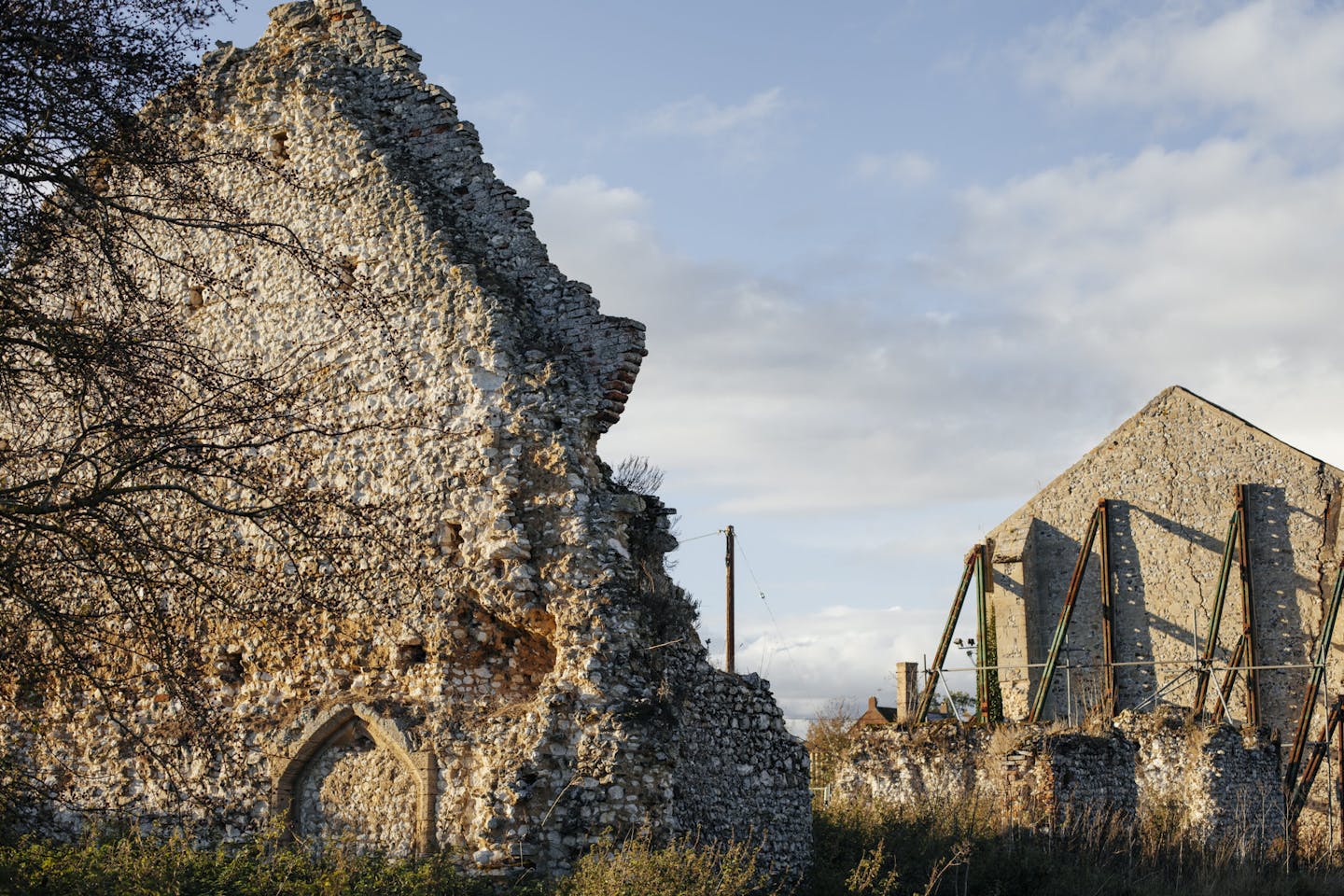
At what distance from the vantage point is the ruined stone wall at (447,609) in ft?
31.3

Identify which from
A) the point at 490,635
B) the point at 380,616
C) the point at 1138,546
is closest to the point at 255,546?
the point at 380,616

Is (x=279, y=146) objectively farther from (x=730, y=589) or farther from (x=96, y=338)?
(x=730, y=589)

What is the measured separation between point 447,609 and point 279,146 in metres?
4.91

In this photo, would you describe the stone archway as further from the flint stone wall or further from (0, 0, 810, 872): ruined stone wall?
the flint stone wall

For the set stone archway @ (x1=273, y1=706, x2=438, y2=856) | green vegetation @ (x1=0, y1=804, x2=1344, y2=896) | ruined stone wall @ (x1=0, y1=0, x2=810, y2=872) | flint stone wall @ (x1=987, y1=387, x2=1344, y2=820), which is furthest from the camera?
flint stone wall @ (x1=987, y1=387, x2=1344, y2=820)

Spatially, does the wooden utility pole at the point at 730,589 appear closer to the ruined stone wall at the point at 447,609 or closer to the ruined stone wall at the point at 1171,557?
the ruined stone wall at the point at 1171,557

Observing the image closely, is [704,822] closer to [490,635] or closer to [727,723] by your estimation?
[727,723]

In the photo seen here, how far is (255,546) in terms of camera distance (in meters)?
11.0

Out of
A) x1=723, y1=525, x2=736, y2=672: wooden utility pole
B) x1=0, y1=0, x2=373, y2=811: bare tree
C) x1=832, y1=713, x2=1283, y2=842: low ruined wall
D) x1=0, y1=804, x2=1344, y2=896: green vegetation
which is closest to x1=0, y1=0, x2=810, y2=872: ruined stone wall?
x1=0, y1=804, x2=1344, y2=896: green vegetation

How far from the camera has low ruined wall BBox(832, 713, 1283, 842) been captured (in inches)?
620

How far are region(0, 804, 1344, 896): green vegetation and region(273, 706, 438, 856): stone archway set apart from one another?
31cm

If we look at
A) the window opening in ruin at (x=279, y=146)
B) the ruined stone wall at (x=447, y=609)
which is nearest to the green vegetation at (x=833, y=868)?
the ruined stone wall at (x=447, y=609)

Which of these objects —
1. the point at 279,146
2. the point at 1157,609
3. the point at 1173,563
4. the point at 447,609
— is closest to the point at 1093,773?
the point at 1157,609

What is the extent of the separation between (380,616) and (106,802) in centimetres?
297
